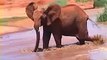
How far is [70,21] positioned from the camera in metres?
4.67

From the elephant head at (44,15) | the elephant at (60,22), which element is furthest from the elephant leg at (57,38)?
the elephant head at (44,15)

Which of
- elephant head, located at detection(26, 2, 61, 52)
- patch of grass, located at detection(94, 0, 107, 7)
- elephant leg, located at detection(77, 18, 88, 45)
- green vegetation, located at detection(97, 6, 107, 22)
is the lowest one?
green vegetation, located at detection(97, 6, 107, 22)

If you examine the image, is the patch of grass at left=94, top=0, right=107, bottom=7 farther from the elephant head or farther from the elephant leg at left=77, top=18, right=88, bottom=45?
the elephant head

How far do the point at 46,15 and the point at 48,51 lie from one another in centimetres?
37

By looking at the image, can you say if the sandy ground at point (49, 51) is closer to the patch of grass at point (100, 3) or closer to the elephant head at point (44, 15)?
the elephant head at point (44, 15)

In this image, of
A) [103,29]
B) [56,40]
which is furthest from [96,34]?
[56,40]

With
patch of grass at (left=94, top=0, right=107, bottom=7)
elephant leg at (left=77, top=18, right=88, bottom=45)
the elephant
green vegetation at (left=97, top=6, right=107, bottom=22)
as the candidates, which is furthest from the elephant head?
patch of grass at (left=94, top=0, right=107, bottom=7)

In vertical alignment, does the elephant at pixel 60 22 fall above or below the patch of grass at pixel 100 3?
above

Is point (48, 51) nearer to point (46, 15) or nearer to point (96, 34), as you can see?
point (46, 15)

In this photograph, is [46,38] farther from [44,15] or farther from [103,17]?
[103,17]

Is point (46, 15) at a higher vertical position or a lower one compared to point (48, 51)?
higher

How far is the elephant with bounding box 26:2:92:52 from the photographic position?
14.8ft

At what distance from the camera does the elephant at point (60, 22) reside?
4496 mm

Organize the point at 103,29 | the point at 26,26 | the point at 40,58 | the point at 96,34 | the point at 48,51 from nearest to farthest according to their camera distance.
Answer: the point at 40,58, the point at 48,51, the point at 96,34, the point at 103,29, the point at 26,26
